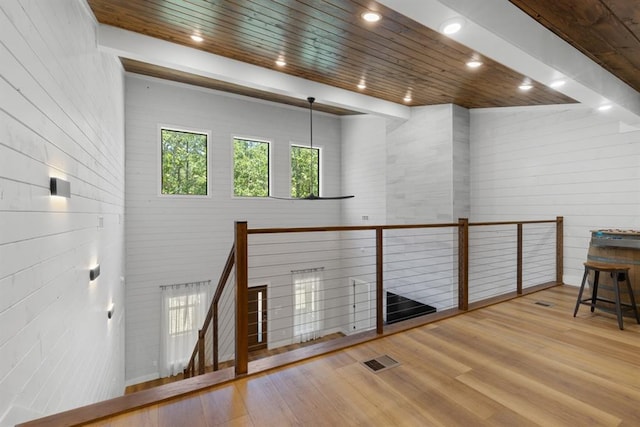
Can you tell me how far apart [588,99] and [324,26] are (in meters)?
2.83

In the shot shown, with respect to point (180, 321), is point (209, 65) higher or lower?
higher

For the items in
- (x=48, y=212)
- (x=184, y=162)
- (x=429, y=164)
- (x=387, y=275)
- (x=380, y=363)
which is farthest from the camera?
(x=387, y=275)

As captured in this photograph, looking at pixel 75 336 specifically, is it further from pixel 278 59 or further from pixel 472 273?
pixel 472 273

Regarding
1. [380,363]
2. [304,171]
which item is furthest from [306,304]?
[380,363]

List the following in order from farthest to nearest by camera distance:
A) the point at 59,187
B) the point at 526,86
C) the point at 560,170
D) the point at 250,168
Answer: the point at 250,168, the point at 560,170, the point at 526,86, the point at 59,187

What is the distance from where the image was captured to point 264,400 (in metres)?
1.90

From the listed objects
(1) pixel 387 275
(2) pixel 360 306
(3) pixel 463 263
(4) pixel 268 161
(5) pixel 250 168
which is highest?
(4) pixel 268 161

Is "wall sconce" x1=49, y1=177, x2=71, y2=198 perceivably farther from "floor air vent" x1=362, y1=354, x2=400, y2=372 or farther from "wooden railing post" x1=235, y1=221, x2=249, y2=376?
"floor air vent" x1=362, y1=354, x2=400, y2=372

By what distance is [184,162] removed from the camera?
21.6 ft

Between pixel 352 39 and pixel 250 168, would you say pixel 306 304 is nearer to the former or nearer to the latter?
pixel 250 168

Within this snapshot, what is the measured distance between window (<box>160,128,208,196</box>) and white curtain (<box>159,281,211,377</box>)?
2050mm

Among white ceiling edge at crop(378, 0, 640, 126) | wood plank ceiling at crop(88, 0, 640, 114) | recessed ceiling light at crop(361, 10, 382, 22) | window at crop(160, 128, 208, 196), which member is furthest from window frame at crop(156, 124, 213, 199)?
white ceiling edge at crop(378, 0, 640, 126)

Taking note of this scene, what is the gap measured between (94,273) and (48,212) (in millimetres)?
1294

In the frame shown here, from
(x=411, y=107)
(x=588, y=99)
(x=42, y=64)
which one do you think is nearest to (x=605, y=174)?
(x=588, y=99)
